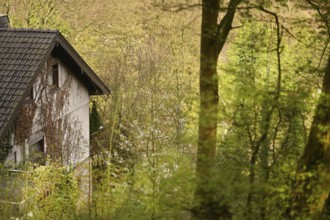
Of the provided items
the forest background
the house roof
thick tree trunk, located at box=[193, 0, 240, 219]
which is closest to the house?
the house roof

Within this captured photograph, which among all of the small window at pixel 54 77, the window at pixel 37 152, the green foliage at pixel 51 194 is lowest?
the green foliage at pixel 51 194

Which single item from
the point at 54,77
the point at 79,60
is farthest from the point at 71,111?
the point at 79,60

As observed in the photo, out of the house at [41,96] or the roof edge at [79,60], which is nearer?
the house at [41,96]

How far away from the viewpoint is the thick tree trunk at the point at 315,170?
6.53m

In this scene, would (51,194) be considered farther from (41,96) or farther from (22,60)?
(41,96)

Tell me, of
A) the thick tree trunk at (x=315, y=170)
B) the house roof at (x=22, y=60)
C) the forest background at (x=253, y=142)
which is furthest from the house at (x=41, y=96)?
the thick tree trunk at (x=315, y=170)

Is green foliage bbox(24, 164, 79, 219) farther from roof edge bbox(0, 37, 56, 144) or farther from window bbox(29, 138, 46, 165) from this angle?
window bbox(29, 138, 46, 165)

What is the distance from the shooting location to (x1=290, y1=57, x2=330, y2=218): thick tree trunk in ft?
21.4

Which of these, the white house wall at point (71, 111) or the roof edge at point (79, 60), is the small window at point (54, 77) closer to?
the white house wall at point (71, 111)

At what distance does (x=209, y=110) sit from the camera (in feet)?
24.0

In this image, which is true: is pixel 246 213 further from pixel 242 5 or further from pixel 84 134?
pixel 84 134

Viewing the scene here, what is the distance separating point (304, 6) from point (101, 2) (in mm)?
30697

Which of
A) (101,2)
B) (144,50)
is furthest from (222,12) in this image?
(101,2)

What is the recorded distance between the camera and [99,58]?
29.1 metres
